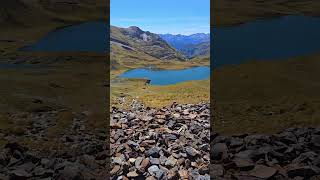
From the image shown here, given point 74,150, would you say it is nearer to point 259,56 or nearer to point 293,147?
point 293,147

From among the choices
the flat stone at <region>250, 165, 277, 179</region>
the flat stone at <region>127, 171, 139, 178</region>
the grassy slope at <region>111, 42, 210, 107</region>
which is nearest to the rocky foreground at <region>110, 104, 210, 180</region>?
the flat stone at <region>127, 171, 139, 178</region>

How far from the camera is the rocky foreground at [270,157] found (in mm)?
10391

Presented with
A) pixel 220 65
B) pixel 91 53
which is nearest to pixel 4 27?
pixel 91 53

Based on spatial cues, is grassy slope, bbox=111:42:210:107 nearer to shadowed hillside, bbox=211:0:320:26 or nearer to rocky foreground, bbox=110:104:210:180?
rocky foreground, bbox=110:104:210:180

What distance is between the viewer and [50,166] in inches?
446

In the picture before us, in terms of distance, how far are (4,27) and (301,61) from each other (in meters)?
35.0

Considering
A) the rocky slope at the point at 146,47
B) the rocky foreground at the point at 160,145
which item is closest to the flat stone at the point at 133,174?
the rocky foreground at the point at 160,145

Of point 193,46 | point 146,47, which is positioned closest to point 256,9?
point 193,46

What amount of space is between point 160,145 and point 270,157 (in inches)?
152

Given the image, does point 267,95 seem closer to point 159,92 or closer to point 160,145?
point 159,92

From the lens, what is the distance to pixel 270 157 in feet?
36.8

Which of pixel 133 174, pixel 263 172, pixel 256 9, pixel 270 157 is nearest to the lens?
pixel 263 172

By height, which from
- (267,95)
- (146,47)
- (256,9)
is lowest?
(267,95)

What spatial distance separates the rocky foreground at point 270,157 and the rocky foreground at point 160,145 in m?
0.81
